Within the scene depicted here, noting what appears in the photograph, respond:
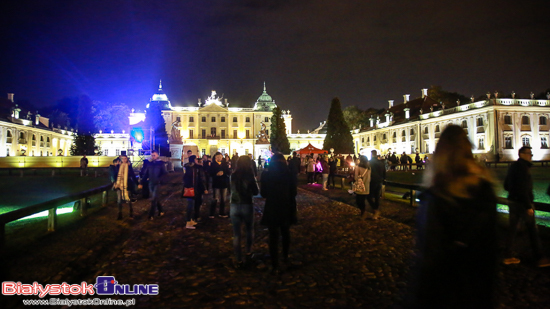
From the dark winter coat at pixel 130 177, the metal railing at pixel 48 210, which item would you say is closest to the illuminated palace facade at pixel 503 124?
the dark winter coat at pixel 130 177

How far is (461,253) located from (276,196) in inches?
132

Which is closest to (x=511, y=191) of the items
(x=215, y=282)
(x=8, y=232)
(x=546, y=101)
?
(x=215, y=282)

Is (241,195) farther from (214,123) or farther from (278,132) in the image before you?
(214,123)

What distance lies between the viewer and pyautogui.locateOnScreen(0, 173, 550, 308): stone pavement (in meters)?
4.43

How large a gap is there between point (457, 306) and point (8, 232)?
10.1 m

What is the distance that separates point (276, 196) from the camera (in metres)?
5.48

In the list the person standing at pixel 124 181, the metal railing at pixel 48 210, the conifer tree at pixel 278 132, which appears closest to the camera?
the metal railing at pixel 48 210

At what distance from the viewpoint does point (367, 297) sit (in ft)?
14.6

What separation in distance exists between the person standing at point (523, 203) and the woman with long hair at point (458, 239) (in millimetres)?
3886

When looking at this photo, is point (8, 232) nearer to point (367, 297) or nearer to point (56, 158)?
point (367, 297)

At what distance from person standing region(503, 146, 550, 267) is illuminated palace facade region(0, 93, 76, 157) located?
5755 centimetres

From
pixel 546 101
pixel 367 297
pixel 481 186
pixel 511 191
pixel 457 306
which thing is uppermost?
pixel 546 101

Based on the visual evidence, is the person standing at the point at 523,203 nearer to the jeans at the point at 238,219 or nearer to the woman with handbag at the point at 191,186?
the jeans at the point at 238,219

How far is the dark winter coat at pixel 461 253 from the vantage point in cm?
235
